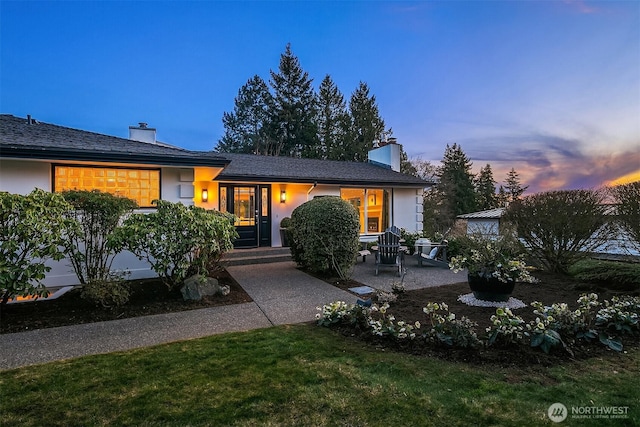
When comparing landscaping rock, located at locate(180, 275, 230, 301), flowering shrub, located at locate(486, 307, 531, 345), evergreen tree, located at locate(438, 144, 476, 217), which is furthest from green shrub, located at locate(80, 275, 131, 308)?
evergreen tree, located at locate(438, 144, 476, 217)

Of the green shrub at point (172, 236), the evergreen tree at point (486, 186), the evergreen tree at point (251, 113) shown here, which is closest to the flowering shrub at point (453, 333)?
the green shrub at point (172, 236)

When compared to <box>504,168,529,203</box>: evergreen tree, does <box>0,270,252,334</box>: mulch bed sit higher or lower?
lower

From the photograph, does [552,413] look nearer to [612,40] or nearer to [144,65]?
[612,40]

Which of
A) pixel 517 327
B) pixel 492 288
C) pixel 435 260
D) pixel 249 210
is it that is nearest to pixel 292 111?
pixel 249 210

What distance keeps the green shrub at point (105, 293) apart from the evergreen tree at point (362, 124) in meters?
23.8

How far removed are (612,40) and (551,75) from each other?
141 centimetres

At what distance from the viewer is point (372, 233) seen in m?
12.1

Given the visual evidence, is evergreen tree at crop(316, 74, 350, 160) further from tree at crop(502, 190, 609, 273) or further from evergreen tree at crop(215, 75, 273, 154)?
tree at crop(502, 190, 609, 273)

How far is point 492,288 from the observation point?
16.0ft

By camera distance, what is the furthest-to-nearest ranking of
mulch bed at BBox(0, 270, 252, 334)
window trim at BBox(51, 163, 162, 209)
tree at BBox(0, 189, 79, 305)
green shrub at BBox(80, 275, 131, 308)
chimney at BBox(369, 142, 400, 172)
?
chimney at BBox(369, 142, 400, 172)
window trim at BBox(51, 163, 162, 209)
green shrub at BBox(80, 275, 131, 308)
mulch bed at BBox(0, 270, 252, 334)
tree at BBox(0, 189, 79, 305)

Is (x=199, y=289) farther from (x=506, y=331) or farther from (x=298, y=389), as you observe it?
(x=506, y=331)

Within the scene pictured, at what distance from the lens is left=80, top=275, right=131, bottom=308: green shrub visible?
4.67m

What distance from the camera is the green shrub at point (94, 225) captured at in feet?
16.0

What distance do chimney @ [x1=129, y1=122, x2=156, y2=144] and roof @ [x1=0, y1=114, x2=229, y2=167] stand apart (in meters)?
2.58
